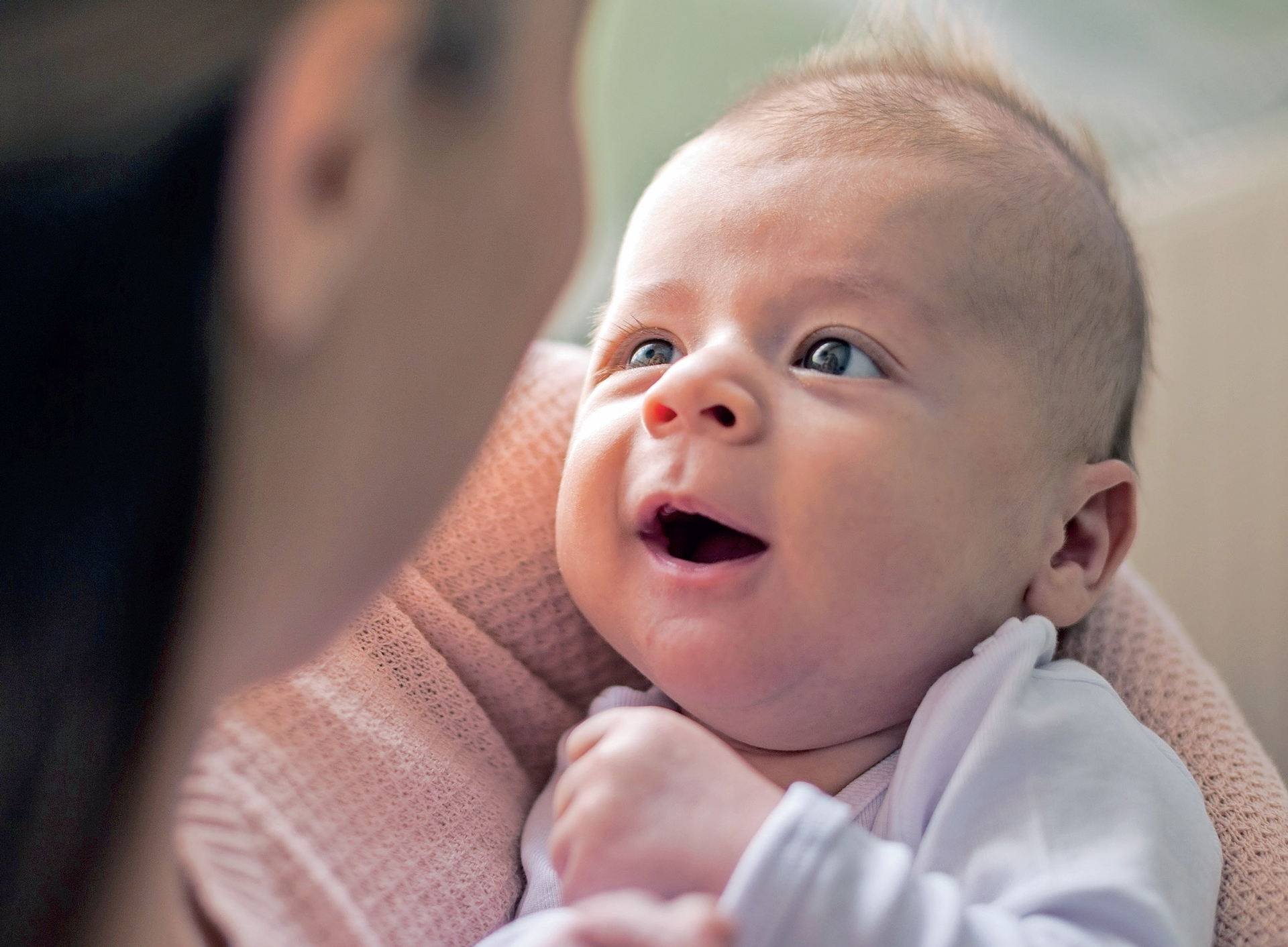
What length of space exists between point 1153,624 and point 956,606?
0.94ft

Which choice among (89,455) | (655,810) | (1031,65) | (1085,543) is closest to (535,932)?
(655,810)

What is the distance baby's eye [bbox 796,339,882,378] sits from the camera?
71 cm

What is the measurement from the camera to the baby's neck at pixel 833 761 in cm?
74

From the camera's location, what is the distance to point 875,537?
655 mm

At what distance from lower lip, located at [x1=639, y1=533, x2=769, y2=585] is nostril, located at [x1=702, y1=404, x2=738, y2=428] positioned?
0.09m

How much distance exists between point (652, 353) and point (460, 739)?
0.33 m

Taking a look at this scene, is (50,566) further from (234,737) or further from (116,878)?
(234,737)

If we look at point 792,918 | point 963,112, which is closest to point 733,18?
point 963,112

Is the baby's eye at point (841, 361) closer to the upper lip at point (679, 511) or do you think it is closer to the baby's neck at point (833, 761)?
the upper lip at point (679, 511)

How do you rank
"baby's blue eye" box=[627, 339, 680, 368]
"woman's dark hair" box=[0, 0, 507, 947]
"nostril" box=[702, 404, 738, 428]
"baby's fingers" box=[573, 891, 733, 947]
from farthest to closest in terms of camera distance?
"baby's blue eye" box=[627, 339, 680, 368]
"nostril" box=[702, 404, 738, 428]
"baby's fingers" box=[573, 891, 733, 947]
"woman's dark hair" box=[0, 0, 507, 947]

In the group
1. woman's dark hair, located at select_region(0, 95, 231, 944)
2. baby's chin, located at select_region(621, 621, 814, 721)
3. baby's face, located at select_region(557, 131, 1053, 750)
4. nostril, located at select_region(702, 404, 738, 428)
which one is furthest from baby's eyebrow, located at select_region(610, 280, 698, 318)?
woman's dark hair, located at select_region(0, 95, 231, 944)

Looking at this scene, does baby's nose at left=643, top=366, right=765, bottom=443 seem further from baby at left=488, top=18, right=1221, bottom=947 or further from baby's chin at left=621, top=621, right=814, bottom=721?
baby's chin at left=621, top=621, right=814, bottom=721

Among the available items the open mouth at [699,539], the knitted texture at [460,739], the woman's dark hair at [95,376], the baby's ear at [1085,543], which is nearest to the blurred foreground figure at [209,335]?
the woman's dark hair at [95,376]

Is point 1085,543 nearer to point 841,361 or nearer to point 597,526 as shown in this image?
point 841,361
